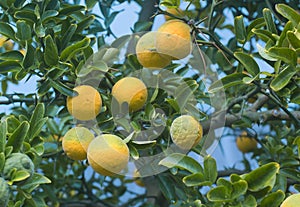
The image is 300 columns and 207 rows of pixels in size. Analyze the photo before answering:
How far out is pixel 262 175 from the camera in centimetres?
98

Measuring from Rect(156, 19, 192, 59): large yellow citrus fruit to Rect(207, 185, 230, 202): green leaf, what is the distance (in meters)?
0.31

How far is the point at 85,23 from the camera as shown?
51.3 inches

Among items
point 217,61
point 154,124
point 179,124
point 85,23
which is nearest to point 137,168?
point 154,124

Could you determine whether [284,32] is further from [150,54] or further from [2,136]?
[2,136]

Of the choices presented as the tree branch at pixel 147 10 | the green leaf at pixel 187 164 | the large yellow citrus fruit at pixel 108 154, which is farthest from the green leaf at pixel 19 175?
the tree branch at pixel 147 10

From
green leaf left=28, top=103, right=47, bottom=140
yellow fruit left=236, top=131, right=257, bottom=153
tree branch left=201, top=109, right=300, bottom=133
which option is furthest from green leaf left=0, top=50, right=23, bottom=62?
yellow fruit left=236, top=131, right=257, bottom=153

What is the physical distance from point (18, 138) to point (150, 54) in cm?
30

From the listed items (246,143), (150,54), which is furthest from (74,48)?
(246,143)

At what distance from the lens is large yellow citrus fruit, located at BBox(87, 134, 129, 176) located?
1049mm

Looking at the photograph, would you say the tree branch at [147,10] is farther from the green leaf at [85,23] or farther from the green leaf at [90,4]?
the green leaf at [85,23]

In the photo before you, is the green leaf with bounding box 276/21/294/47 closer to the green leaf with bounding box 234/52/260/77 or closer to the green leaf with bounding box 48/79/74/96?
the green leaf with bounding box 234/52/260/77

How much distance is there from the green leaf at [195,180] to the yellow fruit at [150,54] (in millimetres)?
265

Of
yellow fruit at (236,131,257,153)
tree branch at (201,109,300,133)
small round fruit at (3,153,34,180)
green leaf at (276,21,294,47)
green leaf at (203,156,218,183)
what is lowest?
yellow fruit at (236,131,257,153)

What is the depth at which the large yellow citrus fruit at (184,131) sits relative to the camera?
1097mm
